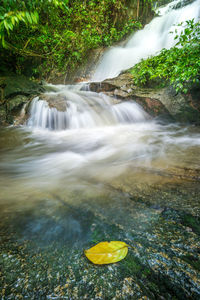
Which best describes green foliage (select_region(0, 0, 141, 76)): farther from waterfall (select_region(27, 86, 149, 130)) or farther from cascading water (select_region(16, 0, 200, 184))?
cascading water (select_region(16, 0, 200, 184))

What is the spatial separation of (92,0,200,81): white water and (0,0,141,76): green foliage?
110 centimetres

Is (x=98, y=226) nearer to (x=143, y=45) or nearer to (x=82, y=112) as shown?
(x=82, y=112)

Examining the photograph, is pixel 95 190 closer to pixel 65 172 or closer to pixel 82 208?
pixel 82 208

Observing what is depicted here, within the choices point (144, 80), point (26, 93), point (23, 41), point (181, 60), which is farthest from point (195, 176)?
point (23, 41)

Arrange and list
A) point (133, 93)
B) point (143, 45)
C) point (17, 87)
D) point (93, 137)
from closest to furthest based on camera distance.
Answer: point (93, 137) → point (17, 87) → point (133, 93) → point (143, 45)

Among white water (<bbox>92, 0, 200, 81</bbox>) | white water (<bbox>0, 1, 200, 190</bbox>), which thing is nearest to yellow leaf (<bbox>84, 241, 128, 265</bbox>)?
white water (<bbox>0, 1, 200, 190</bbox>)

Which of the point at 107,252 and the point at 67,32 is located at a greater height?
the point at 67,32

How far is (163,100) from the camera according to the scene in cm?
550

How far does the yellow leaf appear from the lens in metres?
0.73

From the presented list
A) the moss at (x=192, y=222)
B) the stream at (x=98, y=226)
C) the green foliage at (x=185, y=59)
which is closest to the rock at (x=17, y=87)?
the stream at (x=98, y=226)

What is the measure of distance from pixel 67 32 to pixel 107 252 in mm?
5636

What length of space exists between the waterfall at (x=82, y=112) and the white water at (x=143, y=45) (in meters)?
5.98

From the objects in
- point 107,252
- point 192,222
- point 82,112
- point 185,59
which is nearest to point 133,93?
point 82,112

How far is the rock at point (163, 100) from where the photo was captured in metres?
5.16
